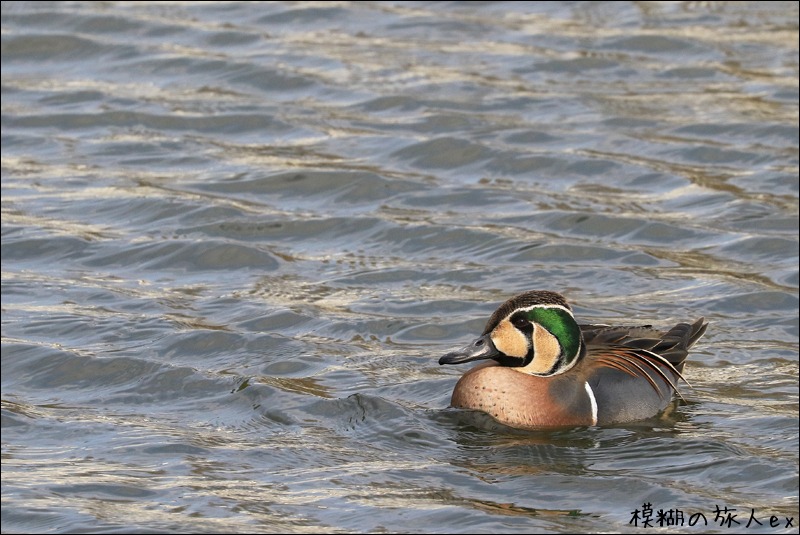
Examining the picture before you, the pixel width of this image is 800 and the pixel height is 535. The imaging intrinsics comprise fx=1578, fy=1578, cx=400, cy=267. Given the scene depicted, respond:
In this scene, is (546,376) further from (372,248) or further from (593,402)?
(372,248)

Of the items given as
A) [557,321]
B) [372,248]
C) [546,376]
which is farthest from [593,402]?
[372,248]

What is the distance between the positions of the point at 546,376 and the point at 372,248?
10.5 feet

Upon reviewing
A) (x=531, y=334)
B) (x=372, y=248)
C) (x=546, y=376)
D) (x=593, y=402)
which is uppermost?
(x=531, y=334)

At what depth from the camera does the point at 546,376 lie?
895 cm

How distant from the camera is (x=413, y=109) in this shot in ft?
48.9

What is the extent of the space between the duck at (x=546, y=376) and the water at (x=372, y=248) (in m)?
0.16

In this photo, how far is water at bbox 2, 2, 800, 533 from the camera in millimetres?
8008

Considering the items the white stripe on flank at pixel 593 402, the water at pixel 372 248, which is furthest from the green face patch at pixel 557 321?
the water at pixel 372 248

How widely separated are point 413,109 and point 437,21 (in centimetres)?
267

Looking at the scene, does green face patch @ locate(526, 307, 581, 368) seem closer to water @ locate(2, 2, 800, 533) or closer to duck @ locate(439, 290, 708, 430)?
duck @ locate(439, 290, 708, 430)

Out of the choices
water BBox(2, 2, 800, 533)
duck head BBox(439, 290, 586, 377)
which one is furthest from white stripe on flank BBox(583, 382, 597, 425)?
duck head BBox(439, 290, 586, 377)

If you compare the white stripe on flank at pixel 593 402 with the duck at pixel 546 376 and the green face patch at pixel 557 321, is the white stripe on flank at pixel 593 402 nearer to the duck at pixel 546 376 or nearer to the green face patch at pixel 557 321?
the duck at pixel 546 376

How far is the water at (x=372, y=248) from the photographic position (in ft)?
26.3

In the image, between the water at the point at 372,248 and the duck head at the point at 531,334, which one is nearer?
the water at the point at 372,248
